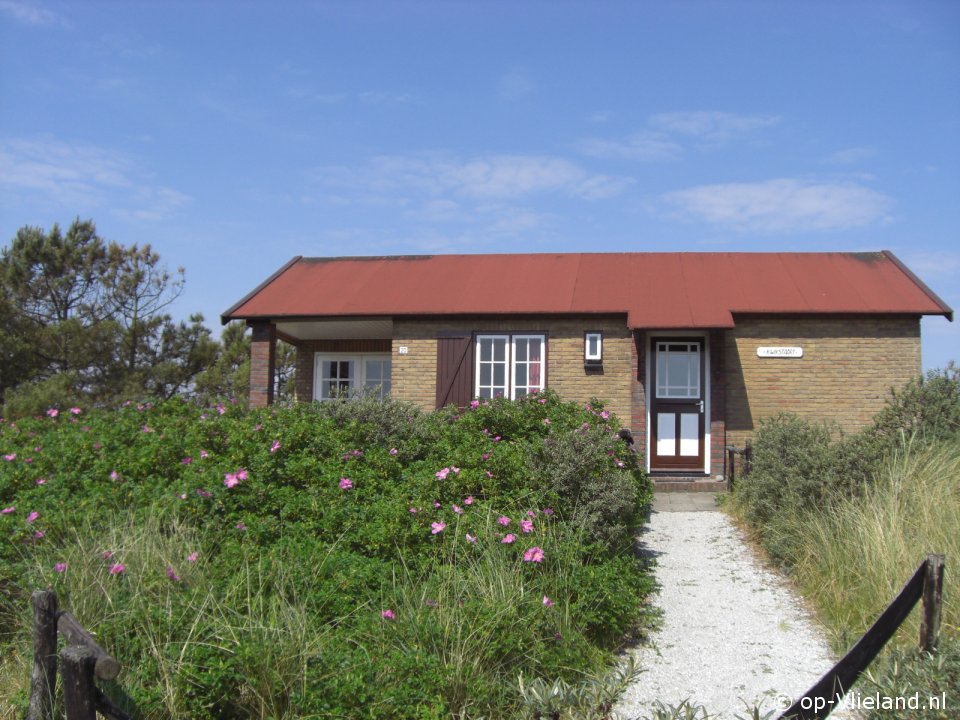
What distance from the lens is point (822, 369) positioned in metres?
13.4

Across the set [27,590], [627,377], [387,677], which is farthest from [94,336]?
[387,677]

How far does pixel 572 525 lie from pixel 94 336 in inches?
827

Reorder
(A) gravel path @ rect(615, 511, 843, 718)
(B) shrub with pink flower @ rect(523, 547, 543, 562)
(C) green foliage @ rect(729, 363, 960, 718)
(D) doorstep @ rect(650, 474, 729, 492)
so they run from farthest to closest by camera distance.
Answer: (D) doorstep @ rect(650, 474, 729, 492) < (B) shrub with pink flower @ rect(523, 547, 543, 562) < (A) gravel path @ rect(615, 511, 843, 718) < (C) green foliage @ rect(729, 363, 960, 718)

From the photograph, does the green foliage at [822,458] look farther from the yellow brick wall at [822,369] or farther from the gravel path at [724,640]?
the yellow brick wall at [822,369]

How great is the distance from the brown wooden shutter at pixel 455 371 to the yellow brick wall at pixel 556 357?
5.7 inches

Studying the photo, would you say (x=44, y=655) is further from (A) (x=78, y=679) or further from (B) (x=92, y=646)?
(A) (x=78, y=679)

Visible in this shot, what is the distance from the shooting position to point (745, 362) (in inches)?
533

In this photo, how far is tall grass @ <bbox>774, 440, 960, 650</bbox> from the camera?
19.8 feet

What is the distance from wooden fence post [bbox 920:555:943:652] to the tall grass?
0.70 metres

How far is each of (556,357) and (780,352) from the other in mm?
3630

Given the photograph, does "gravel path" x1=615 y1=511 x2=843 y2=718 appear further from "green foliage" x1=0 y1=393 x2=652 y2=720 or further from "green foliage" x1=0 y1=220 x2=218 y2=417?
"green foliage" x1=0 y1=220 x2=218 y2=417

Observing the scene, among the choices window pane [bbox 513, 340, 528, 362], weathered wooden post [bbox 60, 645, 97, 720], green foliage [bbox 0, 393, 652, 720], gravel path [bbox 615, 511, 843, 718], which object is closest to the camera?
weathered wooden post [bbox 60, 645, 97, 720]

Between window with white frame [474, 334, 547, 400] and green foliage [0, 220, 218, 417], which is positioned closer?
window with white frame [474, 334, 547, 400]

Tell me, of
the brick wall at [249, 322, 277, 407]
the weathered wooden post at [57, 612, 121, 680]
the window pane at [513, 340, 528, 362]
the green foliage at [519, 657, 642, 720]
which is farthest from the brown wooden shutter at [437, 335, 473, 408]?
the weathered wooden post at [57, 612, 121, 680]
